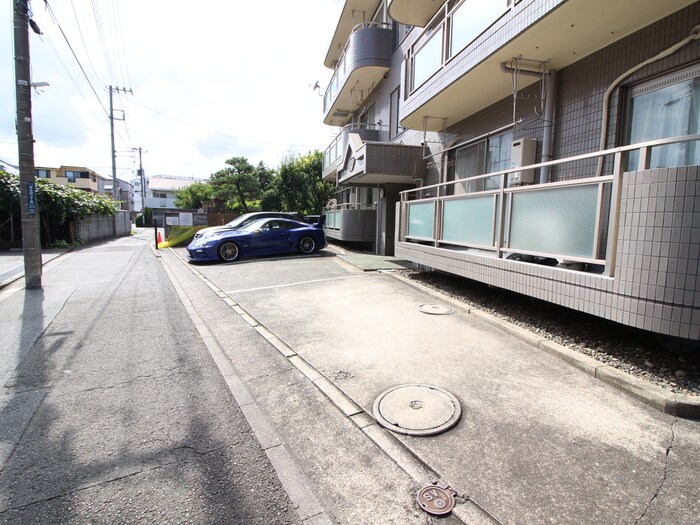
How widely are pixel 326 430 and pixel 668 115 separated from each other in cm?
539

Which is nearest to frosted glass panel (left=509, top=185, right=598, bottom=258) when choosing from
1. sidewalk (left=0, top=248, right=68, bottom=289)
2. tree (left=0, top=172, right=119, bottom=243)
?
sidewalk (left=0, top=248, right=68, bottom=289)

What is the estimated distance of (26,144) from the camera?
8484 mm

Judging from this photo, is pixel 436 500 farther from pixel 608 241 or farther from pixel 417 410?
pixel 608 241

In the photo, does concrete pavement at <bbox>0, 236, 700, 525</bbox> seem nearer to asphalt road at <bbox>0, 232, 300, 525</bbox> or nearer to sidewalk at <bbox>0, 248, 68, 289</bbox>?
asphalt road at <bbox>0, 232, 300, 525</bbox>

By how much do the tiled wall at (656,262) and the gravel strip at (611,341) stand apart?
49 centimetres

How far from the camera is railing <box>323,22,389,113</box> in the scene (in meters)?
14.6

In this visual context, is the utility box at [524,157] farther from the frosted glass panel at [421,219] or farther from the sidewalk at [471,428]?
the sidewalk at [471,428]

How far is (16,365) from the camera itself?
4211mm

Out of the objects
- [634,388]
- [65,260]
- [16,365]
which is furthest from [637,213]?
[65,260]

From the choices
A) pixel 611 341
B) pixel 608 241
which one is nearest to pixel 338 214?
pixel 611 341

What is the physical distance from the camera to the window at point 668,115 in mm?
4449

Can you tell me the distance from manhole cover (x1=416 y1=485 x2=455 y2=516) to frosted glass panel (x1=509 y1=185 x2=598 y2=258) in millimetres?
2883

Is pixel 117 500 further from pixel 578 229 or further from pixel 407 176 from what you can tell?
pixel 407 176

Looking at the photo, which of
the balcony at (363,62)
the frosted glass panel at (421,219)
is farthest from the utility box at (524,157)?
the balcony at (363,62)
